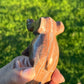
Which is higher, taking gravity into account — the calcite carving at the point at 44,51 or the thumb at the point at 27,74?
the calcite carving at the point at 44,51

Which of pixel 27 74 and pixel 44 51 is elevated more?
pixel 44 51

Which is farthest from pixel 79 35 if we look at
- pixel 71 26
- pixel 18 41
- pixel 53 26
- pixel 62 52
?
pixel 53 26

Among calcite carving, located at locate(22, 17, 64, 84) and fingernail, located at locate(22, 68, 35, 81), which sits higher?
calcite carving, located at locate(22, 17, 64, 84)

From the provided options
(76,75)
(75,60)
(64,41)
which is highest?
(64,41)

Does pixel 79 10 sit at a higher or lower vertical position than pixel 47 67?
higher

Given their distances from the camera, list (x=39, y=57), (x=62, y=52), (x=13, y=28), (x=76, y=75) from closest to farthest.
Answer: (x=39, y=57) < (x=76, y=75) < (x=62, y=52) < (x=13, y=28)

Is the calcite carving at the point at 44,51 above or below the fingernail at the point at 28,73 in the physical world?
above

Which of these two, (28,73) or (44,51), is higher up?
(44,51)

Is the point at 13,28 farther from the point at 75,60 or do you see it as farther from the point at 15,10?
the point at 75,60

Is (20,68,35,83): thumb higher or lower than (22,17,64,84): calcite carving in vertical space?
lower

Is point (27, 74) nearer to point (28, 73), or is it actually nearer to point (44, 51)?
point (28, 73)

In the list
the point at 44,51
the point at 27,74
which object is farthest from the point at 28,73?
the point at 44,51
